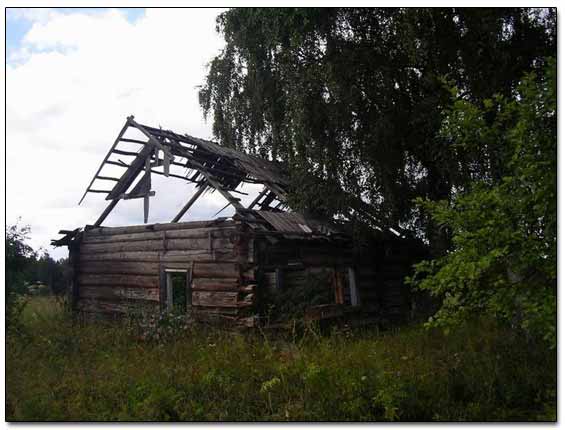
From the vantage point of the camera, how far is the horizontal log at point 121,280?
13039mm

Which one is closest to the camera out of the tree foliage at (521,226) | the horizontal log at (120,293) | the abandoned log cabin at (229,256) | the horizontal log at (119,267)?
the tree foliage at (521,226)

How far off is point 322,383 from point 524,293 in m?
2.72

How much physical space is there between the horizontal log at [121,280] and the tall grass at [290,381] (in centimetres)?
343

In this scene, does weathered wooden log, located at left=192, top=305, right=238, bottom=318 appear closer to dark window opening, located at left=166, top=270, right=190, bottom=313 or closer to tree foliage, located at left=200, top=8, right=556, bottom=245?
dark window opening, located at left=166, top=270, right=190, bottom=313

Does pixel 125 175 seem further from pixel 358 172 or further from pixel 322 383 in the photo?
pixel 322 383

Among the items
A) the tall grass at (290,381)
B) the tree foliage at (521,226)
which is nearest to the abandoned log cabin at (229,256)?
the tall grass at (290,381)

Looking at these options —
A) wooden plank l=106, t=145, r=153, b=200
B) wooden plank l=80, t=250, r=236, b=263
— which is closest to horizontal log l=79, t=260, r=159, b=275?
wooden plank l=80, t=250, r=236, b=263

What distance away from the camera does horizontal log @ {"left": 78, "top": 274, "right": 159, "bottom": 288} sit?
13039 mm

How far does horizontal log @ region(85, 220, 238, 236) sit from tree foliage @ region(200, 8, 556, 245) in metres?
1.94

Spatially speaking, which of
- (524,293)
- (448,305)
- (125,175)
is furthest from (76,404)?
(125,175)

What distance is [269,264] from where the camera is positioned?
11422 mm

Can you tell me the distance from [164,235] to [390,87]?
21.7 ft

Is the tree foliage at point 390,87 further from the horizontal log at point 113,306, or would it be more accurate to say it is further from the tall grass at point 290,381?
the horizontal log at point 113,306

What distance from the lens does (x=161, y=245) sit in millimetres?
12969
